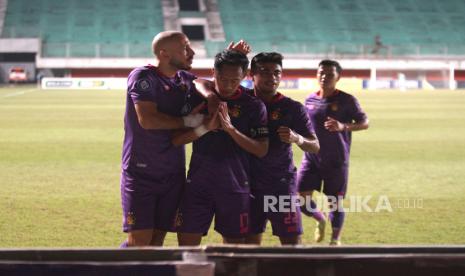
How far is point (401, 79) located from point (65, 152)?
36869mm

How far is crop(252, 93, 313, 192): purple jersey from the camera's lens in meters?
4.62

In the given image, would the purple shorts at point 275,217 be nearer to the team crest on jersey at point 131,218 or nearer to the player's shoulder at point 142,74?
the team crest on jersey at point 131,218

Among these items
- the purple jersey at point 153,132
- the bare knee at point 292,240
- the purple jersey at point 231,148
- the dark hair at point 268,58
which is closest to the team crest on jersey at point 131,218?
the purple jersey at point 153,132

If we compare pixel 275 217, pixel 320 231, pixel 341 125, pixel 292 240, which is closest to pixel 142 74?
pixel 275 217

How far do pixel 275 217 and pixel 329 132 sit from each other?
225cm

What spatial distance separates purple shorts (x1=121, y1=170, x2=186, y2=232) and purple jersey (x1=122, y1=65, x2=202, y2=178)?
0.06 m

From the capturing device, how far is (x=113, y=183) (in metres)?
10.1

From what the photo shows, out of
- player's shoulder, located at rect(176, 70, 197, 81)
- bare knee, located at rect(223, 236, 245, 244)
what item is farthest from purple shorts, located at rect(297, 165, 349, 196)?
player's shoulder, located at rect(176, 70, 197, 81)

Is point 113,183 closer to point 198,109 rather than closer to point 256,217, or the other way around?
point 256,217

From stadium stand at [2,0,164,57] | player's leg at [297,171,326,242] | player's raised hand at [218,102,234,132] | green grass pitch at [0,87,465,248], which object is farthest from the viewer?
stadium stand at [2,0,164,57]

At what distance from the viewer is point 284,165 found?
4.71 m

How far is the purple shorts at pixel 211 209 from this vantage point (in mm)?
4340

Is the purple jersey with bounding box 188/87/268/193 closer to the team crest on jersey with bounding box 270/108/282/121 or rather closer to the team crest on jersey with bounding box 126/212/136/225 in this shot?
the team crest on jersey with bounding box 270/108/282/121

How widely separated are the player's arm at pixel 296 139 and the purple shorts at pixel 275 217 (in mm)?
385
